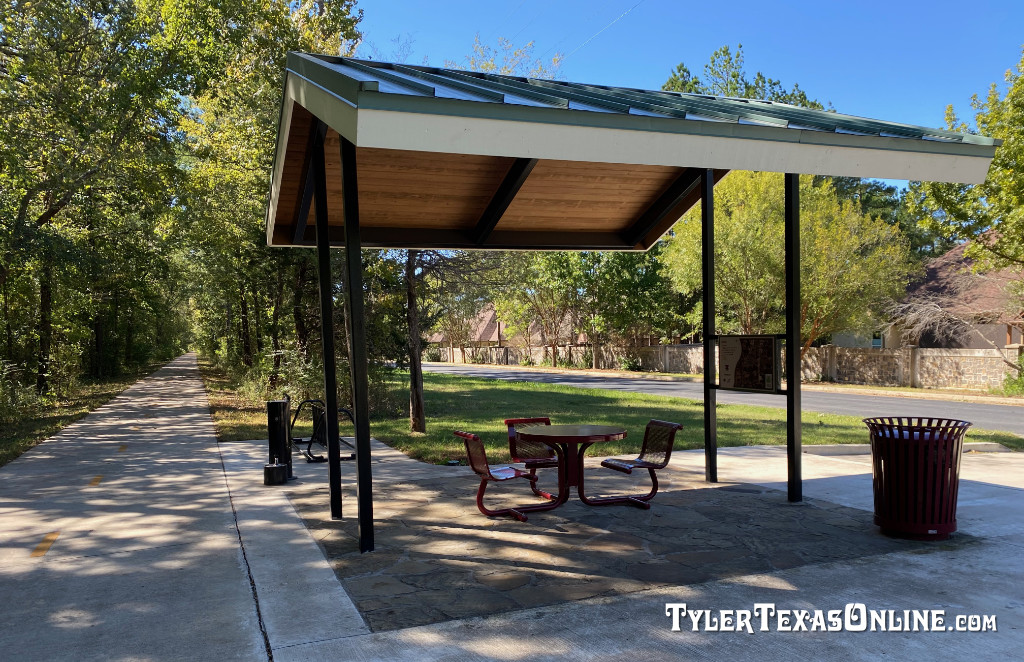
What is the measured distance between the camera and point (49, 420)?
1705 cm

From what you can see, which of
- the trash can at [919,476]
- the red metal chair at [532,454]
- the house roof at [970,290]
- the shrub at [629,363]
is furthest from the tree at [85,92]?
the shrub at [629,363]

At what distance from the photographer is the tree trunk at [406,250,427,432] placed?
14000 mm

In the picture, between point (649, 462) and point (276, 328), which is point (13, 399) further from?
point (649, 462)

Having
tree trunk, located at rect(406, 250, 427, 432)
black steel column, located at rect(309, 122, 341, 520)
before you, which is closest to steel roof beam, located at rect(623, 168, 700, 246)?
black steel column, located at rect(309, 122, 341, 520)

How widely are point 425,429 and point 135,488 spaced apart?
614cm

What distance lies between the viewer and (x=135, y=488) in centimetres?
888

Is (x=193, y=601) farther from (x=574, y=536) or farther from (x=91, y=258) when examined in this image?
(x=91, y=258)

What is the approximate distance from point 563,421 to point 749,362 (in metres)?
7.94

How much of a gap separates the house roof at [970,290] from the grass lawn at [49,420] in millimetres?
24383

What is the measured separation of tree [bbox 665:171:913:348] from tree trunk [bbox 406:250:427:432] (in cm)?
1990

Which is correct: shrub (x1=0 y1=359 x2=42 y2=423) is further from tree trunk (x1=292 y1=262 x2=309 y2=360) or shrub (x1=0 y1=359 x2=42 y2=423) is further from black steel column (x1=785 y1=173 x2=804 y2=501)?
black steel column (x1=785 y1=173 x2=804 y2=501)

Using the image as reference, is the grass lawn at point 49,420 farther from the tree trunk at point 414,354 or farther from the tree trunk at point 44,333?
the tree trunk at point 414,354

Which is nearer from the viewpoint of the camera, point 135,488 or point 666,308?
point 135,488

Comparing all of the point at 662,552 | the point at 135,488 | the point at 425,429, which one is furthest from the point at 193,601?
the point at 425,429
